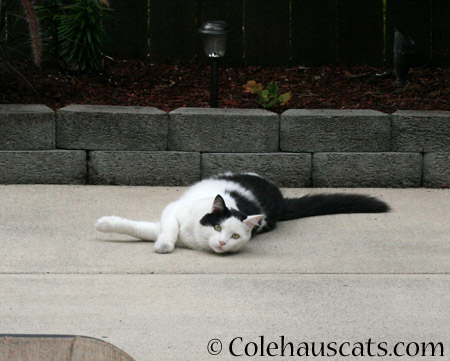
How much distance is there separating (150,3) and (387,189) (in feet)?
9.70

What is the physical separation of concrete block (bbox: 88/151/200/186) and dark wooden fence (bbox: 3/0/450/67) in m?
1.91

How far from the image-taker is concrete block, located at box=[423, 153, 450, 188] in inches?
221

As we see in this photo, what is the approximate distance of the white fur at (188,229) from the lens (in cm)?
386

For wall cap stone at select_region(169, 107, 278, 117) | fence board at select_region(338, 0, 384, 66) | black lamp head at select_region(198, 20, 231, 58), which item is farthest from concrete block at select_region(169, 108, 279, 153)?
fence board at select_region(338, 0, 384, 66)

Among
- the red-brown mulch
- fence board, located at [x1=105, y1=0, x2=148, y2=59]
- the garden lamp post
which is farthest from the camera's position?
fence board, located at [x1=105, y1=0, x2=148, y2=59]

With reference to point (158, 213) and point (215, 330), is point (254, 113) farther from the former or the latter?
point (215, 330)

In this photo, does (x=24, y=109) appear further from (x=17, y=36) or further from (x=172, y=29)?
(x=172, y=29)

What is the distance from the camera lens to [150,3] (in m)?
7.04

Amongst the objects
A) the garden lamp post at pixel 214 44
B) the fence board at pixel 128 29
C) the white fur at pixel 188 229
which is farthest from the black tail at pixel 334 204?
the fence board at pixel 128 29

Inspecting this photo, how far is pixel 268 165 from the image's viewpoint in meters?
5.61

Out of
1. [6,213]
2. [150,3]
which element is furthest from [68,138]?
[150,3]

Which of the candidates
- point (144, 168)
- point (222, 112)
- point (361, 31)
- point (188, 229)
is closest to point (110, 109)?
point (144, 168)

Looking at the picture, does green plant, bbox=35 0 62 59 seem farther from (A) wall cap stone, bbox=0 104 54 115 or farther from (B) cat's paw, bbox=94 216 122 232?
(B) cat's paw, bbox=94 216 122 232

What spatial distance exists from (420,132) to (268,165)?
1171 millimetres
